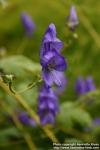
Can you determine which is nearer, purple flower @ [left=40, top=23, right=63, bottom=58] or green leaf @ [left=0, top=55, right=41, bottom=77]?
purple flower @ [left=40, top=23, right=63, bottom=58]

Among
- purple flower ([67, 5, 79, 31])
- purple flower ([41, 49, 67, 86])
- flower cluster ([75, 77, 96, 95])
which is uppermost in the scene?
flower cluster ([75, 77, 96, 95])

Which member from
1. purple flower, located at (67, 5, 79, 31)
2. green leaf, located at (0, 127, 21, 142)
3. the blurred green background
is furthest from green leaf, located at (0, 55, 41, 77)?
green leaf, located at (0, 127, 21, 142)

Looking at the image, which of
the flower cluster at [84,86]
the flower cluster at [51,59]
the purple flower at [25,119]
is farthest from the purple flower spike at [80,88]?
the flower cluster at [51,59]

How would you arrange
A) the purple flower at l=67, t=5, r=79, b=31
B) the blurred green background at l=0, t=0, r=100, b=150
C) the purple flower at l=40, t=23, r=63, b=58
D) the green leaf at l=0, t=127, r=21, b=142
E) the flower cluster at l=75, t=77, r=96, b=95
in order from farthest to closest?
1. the flower cluster at l=75, t=77, r=96, b=95
2. the green leaf at l=0, t=127, r=21, b=142
3. the blurred green background at l=0, t=0, r=100, b=150
4. the purple flower at l=67, t=5, r=79, b=31
5. the purple flower at l=40, t=23, r=63, b=58

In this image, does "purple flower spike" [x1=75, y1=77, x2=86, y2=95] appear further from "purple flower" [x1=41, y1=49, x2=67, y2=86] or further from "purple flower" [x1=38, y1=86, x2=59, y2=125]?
"purple flower" [x1=41, y1=49, x2=67, y2=86]

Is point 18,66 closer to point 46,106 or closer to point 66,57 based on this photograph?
point 46,106

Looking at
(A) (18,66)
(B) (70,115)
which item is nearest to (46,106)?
(A) (18,66)
